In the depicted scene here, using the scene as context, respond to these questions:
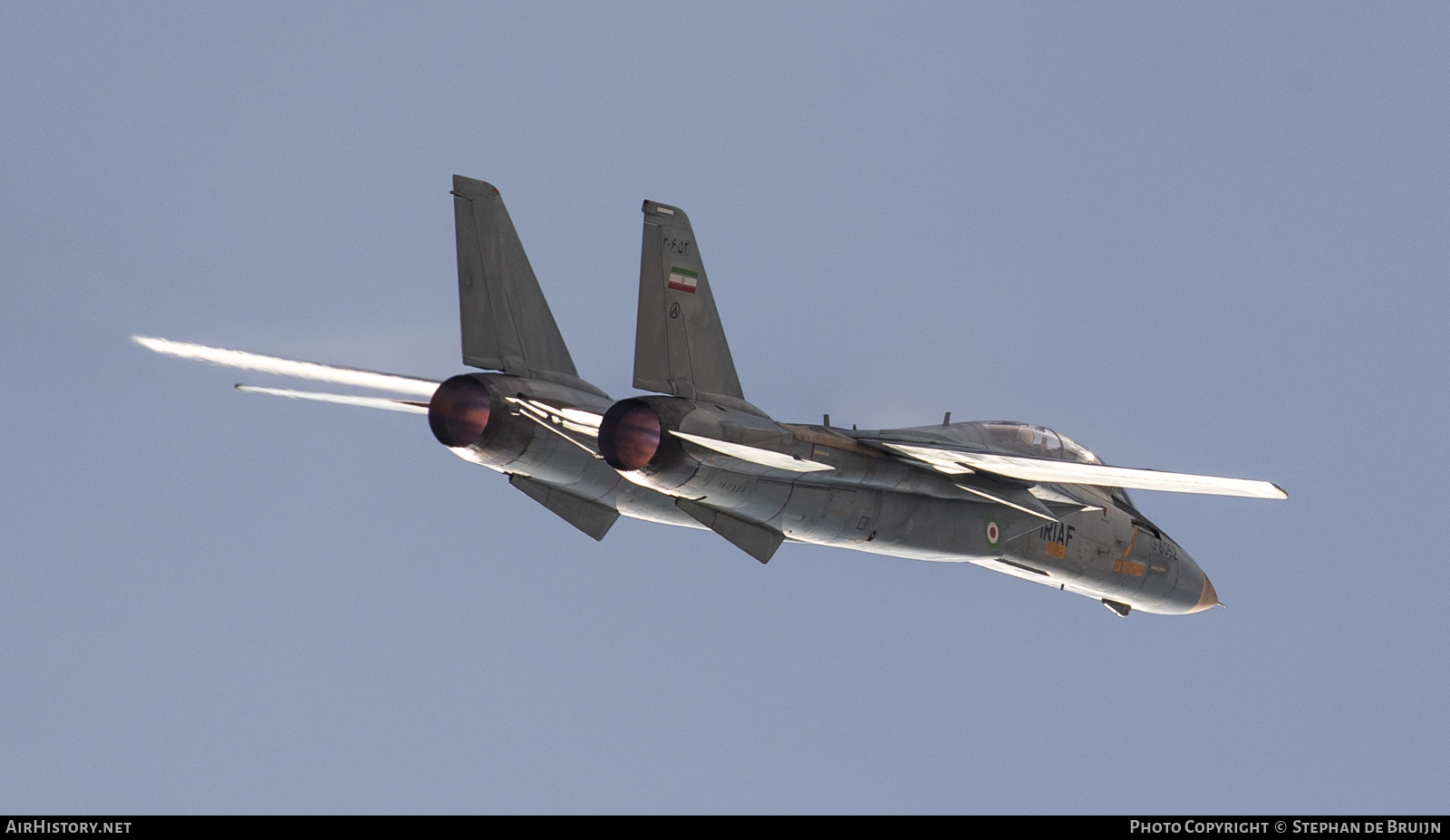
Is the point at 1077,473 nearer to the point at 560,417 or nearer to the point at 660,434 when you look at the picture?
the point at 660,434

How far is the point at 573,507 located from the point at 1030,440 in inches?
271

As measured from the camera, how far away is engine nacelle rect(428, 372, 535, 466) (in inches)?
819

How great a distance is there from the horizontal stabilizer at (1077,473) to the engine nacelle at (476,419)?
451 centimetres

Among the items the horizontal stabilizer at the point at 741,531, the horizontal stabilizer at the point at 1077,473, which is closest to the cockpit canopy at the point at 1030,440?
the horizontal stabilizer at the point at 1077,473

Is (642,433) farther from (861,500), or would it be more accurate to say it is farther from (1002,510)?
(1002,510)

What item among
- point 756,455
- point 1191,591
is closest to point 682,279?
point 756,455

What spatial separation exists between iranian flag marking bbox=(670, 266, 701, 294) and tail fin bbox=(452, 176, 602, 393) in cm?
226

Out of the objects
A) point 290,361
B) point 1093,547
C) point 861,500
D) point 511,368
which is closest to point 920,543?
point 861,500

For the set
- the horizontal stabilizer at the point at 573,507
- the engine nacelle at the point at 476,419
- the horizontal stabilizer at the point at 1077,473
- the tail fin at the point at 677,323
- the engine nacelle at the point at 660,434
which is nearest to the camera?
the horizontal stabilizer at the point at 1077,473

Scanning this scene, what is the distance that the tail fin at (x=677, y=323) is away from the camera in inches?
807

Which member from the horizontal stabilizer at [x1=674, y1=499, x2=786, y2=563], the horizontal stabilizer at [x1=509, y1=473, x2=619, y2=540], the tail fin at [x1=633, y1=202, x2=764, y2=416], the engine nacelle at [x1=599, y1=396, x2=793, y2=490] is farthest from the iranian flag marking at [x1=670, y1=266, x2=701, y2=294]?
the horizontal stabilizer at [x1=509, y1=473, x2=619, y2=540]

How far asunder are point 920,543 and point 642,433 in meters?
5.26

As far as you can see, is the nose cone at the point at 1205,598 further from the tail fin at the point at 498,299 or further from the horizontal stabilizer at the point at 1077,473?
the tail fin at the point at 498,299

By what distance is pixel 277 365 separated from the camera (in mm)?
19188
